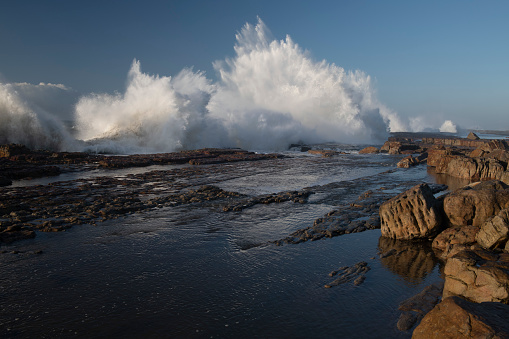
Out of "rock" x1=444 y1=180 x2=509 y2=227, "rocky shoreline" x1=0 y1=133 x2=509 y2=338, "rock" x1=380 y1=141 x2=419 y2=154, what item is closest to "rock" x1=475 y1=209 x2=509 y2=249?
"rocky shoreline" x1=0 y1=133 x2=509 y2=338

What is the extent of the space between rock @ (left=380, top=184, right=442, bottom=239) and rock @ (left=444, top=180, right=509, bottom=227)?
279 millimetres

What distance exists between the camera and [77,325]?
469cm

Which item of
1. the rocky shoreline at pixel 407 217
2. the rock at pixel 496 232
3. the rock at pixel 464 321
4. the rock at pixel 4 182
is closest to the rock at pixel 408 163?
the rocky shoreline at pixel 407 217

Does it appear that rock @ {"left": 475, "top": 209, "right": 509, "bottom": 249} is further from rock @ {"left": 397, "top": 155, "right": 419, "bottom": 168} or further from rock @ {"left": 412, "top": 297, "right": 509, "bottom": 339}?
rock @ {"left": 397, "top": 155, "right": 419, "bottom": 168}

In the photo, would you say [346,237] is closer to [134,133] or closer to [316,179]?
[316,179]

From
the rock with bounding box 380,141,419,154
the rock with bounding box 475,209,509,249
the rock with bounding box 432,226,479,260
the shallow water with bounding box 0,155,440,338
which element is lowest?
the shallow water with bounding box 0,155,440,338

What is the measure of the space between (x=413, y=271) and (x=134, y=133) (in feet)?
115

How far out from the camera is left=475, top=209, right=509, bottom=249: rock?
581 centimetres

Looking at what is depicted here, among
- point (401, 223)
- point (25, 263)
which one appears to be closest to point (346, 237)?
point (401, 223)

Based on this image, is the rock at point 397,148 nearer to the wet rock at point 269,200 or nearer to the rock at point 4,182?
the wet rock at point 269,200

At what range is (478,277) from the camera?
464 centimetres

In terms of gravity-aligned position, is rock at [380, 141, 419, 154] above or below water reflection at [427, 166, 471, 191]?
above

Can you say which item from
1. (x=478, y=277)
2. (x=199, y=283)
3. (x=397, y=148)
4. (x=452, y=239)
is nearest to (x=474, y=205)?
(x=452, y=239)

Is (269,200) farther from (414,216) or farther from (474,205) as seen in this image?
(474,205)
